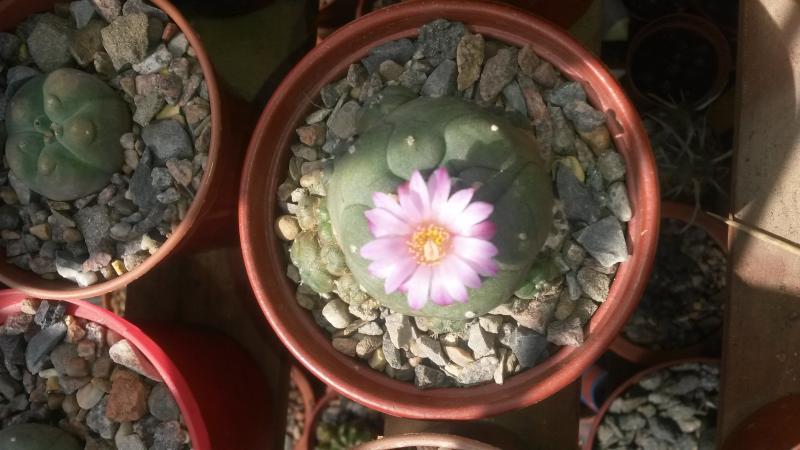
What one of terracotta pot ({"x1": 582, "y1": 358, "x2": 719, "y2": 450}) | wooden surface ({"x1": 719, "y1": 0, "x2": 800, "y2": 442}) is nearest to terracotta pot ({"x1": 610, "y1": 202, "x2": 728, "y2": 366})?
terracotta pot ({"x1": 582, "y1": 358, "x2": 719, "y2": 450})

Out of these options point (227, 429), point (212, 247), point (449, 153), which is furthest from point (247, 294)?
point (449, 153)

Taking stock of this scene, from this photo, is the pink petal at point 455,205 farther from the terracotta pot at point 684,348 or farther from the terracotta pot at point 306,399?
the terracotta pot at point 306,399

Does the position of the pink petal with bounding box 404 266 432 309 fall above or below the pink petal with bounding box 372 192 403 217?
below

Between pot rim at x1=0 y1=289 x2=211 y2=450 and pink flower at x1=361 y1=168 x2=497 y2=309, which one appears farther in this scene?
pot rim at x1=0 y1=289 x2=211 y2=450

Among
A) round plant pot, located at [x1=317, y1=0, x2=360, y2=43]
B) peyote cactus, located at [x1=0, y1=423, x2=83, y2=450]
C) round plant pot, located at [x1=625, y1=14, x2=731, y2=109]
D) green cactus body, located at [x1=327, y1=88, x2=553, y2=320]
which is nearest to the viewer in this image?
green cactus body, located at [x1=327, y1=88, x2=553, y2=320]

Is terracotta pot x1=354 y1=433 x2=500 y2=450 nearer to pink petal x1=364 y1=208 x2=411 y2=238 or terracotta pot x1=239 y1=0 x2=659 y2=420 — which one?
terracotta pot x1=239 y1=0 x2=659 y2=420

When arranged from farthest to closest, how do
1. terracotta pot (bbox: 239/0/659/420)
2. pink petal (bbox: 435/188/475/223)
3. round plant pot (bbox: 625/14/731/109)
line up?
1. round plant pot (bbox: 625/14/731/109)
2. terracotta pot (bbox: 239/0/659/420)
3. pink petal (bbox: 435/188/475/223)

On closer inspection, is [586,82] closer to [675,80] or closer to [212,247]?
[675,80]
